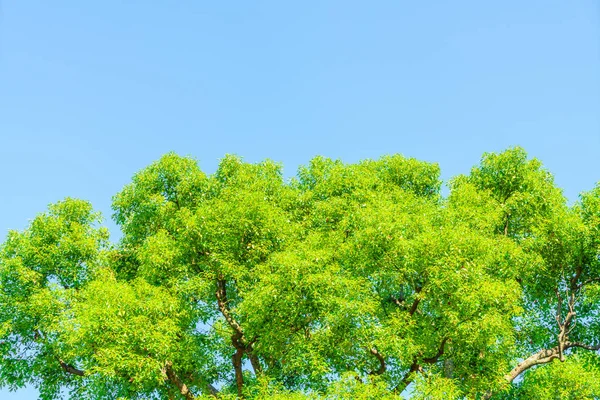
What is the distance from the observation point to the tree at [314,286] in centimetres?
2294

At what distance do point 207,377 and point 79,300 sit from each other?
654cm

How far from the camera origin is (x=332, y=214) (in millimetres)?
28578

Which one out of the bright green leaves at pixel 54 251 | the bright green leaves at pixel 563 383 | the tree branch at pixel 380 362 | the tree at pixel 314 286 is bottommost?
the bright green leaves at pixel 563 383

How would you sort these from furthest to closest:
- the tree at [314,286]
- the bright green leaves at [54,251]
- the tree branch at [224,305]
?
the bright green leaves at [54,251] < the tree branch at [224,305] < the tree at [314,286]

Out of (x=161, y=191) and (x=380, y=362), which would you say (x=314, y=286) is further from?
(x=161, y=191)

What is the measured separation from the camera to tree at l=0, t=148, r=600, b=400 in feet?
75.3

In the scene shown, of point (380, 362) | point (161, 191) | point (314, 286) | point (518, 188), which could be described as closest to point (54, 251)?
point (161, 191)

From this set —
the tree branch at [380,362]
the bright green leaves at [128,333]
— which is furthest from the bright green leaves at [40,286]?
the tree branch at [380,362]

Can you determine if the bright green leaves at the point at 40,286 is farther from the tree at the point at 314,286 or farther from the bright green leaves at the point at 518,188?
the bright green leaves at the point at 518,188

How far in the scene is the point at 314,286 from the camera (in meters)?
22.5

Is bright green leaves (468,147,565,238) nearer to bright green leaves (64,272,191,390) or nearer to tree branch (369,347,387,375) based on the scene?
tree branch (369,347,387,375)

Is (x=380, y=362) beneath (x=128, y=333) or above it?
beneath

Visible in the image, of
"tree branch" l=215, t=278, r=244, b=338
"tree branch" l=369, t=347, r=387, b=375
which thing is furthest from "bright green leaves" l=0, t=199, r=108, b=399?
"tree branch" l=369, t=347, r=387, b=375

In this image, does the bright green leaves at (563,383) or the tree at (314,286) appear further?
the bright green leaves at (563,383)
